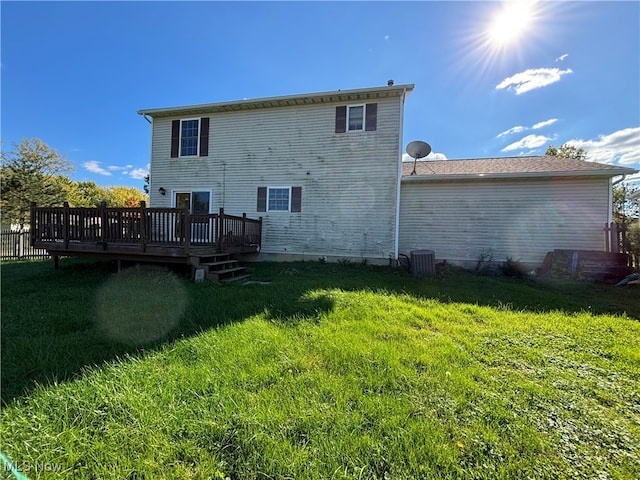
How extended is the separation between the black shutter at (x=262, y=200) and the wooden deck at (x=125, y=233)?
2.45 meters

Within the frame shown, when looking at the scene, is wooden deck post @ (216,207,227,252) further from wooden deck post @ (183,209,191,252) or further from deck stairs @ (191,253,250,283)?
wooden deck post @ (183,209,191,252)

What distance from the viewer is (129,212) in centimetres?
694

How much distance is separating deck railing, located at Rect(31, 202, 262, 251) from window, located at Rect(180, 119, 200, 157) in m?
4.63

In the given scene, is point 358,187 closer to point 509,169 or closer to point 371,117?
point 371,117

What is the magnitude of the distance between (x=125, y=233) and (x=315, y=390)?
268 inches

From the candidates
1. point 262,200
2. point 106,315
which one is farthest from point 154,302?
point 262,200

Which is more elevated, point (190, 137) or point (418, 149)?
point (190, 137)

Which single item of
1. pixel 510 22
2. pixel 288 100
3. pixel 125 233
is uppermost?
pixel 510 22

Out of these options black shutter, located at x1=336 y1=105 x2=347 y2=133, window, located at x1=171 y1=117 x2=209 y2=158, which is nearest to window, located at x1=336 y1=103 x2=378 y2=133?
black shutter, located at x1=336 y1=105 x2=347 y2=133

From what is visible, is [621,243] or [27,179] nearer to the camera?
[621,243]

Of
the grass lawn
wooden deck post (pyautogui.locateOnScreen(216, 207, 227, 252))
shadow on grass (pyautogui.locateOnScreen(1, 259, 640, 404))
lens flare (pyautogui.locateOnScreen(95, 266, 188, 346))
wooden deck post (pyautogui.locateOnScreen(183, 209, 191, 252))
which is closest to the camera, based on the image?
the grass lawn

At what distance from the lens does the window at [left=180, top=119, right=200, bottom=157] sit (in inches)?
436

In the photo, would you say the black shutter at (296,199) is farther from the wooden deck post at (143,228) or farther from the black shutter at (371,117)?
the wooden deck post at (143,228)

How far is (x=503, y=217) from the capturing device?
9.33 meters
